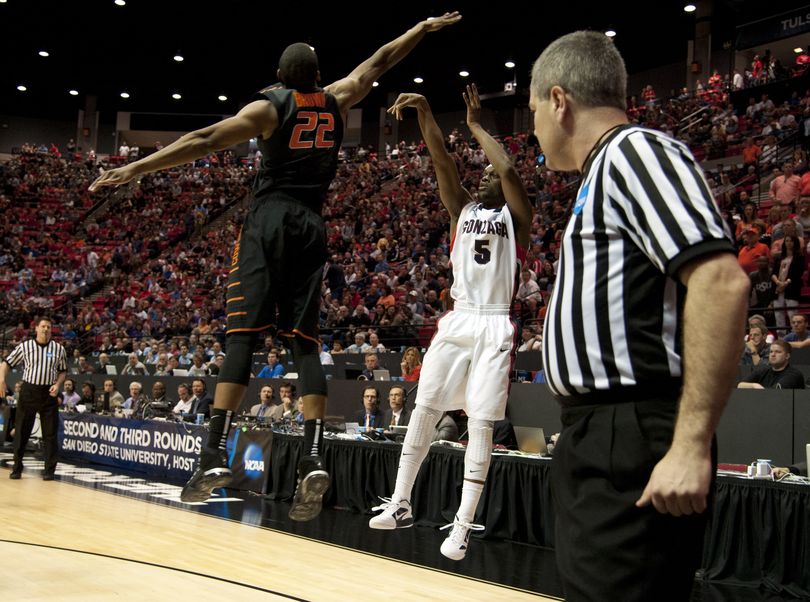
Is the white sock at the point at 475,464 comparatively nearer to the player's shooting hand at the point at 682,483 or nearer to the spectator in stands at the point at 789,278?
the player's shooting hand at the point at 682,483

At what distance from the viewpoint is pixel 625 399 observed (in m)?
1.97

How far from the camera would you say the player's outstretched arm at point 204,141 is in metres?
3.43

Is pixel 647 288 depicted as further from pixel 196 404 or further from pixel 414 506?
pixel 196 404

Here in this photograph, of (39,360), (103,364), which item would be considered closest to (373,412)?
(39,360)

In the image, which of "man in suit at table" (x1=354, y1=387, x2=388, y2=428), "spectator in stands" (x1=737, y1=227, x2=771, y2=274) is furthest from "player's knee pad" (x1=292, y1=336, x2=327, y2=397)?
"spectator in stands" (x1=737, y1=227, x2=771, y2=274)

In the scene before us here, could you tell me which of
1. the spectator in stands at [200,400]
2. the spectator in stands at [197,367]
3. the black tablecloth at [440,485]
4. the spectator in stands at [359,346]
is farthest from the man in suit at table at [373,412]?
the spectator in stands at [197,367]

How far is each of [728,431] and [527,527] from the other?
213 centimetres

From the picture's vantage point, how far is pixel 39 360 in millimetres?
11500

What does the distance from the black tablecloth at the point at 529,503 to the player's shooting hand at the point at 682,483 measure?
4795 mm

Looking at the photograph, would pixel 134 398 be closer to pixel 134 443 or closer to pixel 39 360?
pixel 134 443

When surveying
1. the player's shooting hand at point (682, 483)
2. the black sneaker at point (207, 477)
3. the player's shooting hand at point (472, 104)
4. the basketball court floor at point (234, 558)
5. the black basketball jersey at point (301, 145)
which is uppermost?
the player's shooting hand at point (472, 104)

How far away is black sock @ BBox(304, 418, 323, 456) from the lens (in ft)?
12.9

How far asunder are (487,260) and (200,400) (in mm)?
9001

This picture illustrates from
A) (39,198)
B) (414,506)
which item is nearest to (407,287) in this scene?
(414,506)
